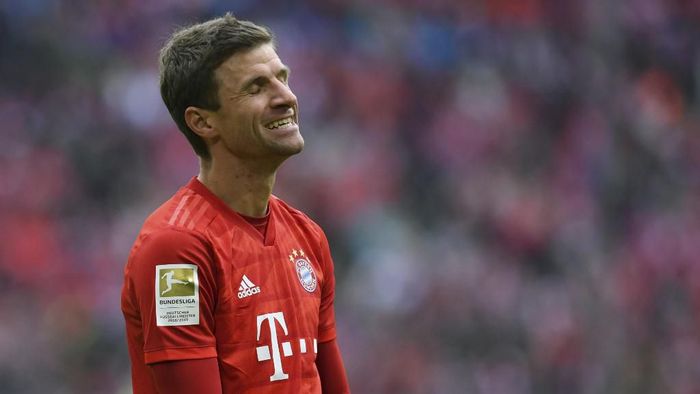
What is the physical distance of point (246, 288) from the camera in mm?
2568

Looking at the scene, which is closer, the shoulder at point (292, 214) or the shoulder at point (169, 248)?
the shoulder at point (169, 248)

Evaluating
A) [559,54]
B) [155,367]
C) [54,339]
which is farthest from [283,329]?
[559,54]

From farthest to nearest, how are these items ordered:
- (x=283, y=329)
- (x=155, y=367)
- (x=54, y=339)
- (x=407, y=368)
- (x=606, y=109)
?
(x=606, y=109) → (x=407, y=368) → (x=54, y=339) → (x=283, y=329) → (x=155, y=367)

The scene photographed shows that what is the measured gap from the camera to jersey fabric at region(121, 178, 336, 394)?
2.45 m

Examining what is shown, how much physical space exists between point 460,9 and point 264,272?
7065 millimetres

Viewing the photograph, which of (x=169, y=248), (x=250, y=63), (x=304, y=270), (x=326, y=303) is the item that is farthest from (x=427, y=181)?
(x=169, y=248)

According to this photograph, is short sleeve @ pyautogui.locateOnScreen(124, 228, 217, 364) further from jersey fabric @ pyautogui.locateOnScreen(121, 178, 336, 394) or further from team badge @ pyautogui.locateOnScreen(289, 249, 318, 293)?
team badge @ pyautogui.locateOnScreen(289, 249, 318, 293)

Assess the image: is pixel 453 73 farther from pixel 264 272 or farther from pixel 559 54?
pixel 264 272

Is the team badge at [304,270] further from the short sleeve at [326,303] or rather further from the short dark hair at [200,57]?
the short dark hair at [200,57]

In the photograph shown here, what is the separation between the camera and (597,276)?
8.21 metres

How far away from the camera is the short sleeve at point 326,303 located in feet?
9.46

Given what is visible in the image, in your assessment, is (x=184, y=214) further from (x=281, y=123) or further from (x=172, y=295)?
(x=281, y=123)

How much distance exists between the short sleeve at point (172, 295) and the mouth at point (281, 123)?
350 millimetres

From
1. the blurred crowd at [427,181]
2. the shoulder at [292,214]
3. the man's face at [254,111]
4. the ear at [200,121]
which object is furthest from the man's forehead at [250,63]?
the blurred crowd at [427,181]
